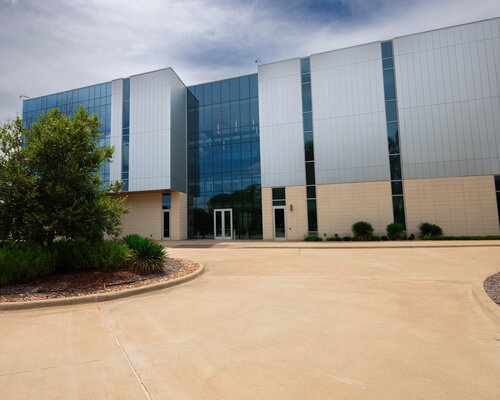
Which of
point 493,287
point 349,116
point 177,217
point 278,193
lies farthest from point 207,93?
point 493,287

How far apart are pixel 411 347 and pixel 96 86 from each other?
3483cm

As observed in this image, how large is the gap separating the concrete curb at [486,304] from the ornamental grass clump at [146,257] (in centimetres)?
764

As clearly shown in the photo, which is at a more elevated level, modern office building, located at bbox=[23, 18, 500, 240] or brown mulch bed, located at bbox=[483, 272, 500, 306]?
modern office building, located at bbox=[23, 18, 500, 240]

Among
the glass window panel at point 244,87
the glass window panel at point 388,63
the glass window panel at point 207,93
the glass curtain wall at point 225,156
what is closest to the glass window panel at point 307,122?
the glass curtain wall at point 225,156

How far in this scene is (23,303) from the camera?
532 centimetres

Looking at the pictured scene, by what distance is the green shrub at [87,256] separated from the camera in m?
7.91

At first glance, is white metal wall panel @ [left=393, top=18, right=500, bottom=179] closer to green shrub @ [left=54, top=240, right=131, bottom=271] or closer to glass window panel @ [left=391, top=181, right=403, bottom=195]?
glass window panel @ [left=391, top=181, right=403, bottom=195]

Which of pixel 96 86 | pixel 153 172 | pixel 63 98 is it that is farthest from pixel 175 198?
pixel 63 98

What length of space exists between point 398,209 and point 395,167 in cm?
337

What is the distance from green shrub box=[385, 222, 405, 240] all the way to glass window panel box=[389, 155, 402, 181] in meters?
3.77

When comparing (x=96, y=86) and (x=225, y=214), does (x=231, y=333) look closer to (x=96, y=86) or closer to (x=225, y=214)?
(x=225, y=214)

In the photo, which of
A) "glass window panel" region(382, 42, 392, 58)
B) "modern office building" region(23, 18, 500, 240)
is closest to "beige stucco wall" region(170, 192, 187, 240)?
"modern office building" region(23, 18, 500, 240)

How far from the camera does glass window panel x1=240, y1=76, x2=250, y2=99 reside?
2728 centimetres

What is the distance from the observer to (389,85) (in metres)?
22.5
